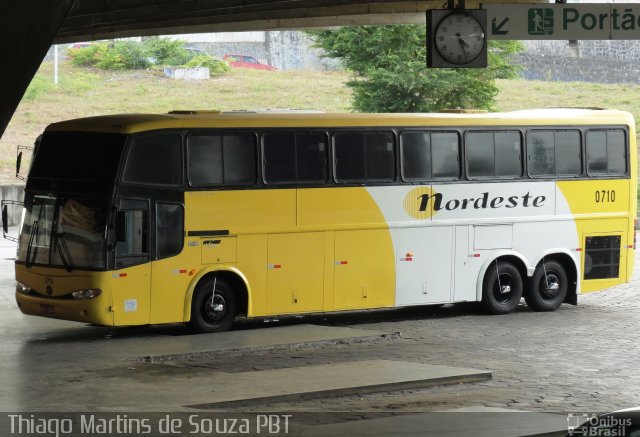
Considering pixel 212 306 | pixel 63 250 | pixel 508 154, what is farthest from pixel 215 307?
pixel 508 154

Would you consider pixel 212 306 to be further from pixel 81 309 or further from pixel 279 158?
pixel 279 158

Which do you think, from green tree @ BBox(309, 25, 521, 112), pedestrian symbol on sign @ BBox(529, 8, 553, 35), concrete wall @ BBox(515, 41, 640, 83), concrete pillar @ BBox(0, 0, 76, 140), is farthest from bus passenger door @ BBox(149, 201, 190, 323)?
concrete wall @ BBox(515, 41, 640, 83)

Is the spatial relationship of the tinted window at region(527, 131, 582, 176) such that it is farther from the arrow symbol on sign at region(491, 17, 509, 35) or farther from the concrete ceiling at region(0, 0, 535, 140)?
the arrow symbol on sign at region(491, 17, 509, 35)

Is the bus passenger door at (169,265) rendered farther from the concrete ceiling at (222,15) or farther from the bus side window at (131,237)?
the concrete ceiling at (222,15)

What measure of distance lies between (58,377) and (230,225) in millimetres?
5758

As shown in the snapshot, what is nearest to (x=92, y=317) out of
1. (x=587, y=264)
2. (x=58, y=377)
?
(x=58, y=377)

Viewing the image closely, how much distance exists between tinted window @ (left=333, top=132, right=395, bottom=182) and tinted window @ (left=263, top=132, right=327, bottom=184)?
1.11 ft

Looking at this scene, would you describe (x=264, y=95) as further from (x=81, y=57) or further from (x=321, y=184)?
(x=321, y=184)

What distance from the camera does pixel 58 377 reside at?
17859 millimetres

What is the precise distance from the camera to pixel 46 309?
21.6 metres

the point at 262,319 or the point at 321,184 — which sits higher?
the point at 321,184

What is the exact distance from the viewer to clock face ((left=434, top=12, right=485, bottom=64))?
19.8 m

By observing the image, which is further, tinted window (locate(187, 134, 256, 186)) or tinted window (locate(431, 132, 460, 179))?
tinted window (locate(431, 132, 460, 179))

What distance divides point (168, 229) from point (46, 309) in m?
2.40
